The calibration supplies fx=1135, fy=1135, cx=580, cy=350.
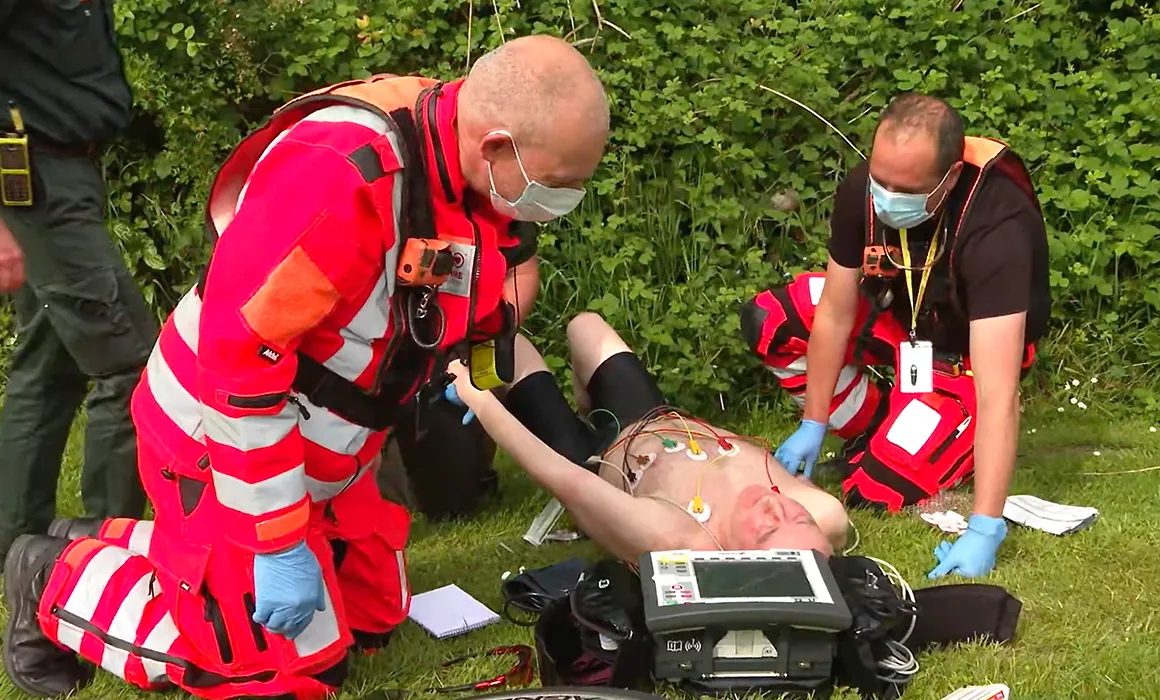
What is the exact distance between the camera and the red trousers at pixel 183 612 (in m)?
2.58

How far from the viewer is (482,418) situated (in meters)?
3.51

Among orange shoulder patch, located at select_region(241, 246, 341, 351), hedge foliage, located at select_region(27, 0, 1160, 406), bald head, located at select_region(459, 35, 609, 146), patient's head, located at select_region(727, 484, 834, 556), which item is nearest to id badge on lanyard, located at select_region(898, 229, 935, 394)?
patient's head, located at select_region(727, 484, 834, 556)

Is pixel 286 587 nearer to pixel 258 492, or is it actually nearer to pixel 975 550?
pixel 258 492

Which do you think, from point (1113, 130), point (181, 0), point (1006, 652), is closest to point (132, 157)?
point (181, 0)

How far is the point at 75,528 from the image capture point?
2980 mm

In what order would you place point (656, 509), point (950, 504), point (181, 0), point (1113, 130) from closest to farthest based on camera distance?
point (656, 509), point (950, 504), point (181, 0), point (1113, 130)

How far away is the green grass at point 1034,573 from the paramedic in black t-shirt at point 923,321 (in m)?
0.21

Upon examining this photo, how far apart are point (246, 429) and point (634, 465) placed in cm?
159

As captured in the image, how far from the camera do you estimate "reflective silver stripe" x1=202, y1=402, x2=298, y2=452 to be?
2311 mm

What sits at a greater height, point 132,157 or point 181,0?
point 181,0

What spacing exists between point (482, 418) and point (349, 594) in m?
0.74

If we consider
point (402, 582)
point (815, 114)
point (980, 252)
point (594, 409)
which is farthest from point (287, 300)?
point (815, 114)

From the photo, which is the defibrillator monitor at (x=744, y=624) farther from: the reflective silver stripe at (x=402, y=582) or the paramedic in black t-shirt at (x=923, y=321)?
the paramedic in black t-shirt at (x=923, y=321)

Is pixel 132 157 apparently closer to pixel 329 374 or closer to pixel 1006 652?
pixel 329 374
